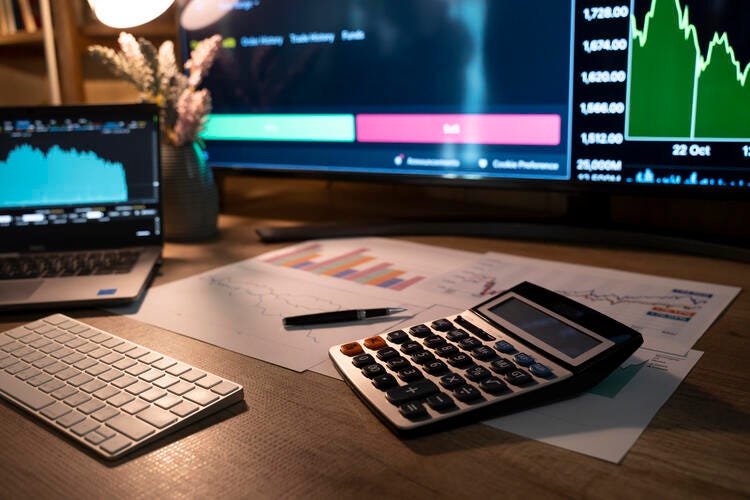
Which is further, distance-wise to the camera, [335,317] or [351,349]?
[335,317]

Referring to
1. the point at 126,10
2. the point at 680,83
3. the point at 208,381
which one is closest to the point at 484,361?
the point at 208,381

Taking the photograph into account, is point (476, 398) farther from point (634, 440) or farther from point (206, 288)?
point (206, 288)

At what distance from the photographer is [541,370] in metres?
0.52

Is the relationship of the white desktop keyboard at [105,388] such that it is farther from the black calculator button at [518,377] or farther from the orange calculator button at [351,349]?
the black calculator button at [518,377]

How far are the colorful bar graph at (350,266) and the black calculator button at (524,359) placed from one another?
29cm

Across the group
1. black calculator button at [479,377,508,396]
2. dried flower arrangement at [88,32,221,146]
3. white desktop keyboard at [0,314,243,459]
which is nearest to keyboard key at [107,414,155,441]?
white desktop keyboard at [0,314,243,459]

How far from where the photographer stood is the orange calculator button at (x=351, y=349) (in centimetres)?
59

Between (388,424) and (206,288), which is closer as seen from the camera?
(388,424)

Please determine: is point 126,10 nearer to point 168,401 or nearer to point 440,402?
point 168,401

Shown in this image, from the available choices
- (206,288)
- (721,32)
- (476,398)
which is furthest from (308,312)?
(721,32)

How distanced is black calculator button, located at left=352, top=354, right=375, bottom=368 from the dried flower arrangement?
66 cm

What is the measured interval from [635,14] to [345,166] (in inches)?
20.5

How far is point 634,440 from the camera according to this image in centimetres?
47

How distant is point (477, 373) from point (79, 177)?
28.0 inches
